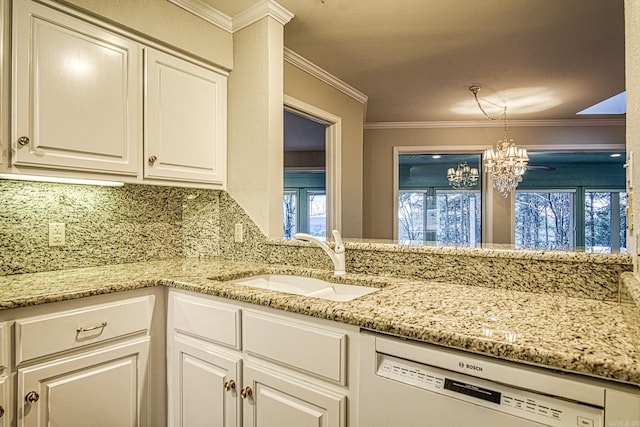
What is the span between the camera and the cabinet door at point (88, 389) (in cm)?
127

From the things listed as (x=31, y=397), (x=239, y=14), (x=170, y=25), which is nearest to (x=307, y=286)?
(x=31, y=397)

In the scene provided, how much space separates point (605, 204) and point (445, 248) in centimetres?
A: 781

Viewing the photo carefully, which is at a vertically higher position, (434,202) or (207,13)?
(207,13)

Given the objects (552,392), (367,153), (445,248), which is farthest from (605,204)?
(552,392)

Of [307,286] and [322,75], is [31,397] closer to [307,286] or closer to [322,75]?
[307,286]

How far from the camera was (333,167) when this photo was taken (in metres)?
3.42

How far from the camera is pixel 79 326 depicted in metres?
1.38

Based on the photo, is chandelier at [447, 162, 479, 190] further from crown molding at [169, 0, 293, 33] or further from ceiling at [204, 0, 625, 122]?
crown molding at [169, 0, 293, 33]

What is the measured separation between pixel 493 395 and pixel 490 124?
488 cm

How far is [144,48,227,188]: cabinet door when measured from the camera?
6.12ft

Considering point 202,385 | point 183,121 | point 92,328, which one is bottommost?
point 202,385

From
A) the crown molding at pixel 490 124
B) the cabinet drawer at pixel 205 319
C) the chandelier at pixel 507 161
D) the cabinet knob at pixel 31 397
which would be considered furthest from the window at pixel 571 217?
the cabinet knob at pixel 31 397

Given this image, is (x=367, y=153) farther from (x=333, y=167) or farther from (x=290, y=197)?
(x=290, y=197)

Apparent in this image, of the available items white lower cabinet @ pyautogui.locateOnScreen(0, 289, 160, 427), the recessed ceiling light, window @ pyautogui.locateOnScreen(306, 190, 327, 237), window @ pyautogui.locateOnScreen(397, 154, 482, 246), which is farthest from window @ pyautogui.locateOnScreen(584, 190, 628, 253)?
white lower cabinet @ pyautogui.locateOnScreen(0, 289, 160, 427)
